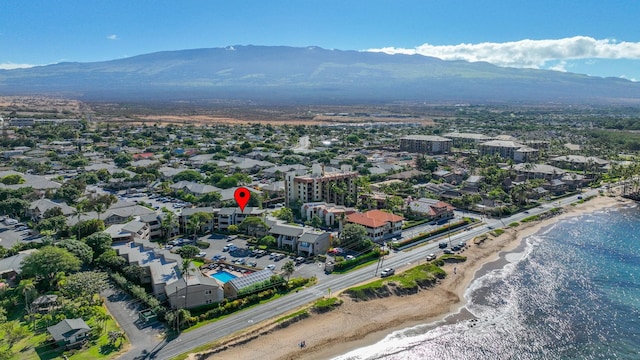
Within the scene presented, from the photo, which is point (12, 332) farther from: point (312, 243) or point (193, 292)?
point (312, 243)

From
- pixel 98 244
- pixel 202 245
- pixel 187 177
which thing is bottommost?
pixel 202 245

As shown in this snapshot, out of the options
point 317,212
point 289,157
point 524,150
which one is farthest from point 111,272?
point 524,150

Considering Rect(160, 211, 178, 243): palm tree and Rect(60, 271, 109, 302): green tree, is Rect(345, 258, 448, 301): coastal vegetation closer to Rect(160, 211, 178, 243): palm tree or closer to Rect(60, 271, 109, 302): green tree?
Rect(60, 271, 109, 302): green tree

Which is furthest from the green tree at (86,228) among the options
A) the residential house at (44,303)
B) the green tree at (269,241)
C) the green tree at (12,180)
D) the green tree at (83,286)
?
the green tree at (12,180)

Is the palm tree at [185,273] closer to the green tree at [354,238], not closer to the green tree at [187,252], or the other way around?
the green tree at [187,252]

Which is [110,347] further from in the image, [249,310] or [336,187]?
[336,187]

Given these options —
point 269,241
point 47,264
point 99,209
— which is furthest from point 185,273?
point 99,209

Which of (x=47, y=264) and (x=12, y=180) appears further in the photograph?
(x=12, y=180)
